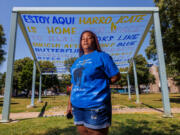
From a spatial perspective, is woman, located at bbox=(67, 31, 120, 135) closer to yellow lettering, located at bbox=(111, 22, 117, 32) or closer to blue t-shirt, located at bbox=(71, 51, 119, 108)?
blue t-shirt, located at bbox=(71, 51, 119, 108)

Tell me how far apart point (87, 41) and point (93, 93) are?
0.67 meters

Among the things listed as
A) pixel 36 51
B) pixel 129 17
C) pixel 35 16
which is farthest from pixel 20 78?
pixel 129 17

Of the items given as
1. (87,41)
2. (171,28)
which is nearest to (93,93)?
(87,41)

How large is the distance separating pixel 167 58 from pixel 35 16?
12.3 meters

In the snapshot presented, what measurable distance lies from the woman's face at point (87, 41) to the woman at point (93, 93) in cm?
11

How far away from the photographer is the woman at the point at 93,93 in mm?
1254

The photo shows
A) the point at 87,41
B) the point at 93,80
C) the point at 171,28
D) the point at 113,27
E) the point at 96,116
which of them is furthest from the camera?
the point at 171,28

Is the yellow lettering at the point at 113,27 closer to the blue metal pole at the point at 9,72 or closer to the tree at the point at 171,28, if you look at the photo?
the blue metal pole at the point at 9,72

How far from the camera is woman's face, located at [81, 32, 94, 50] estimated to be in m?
1.62

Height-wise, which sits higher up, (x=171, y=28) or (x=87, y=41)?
(x=171, y=28)

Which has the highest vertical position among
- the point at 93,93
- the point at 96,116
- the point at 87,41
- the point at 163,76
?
the point at 87,41

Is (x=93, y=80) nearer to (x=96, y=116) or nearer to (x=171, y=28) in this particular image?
(x=96, y=116)

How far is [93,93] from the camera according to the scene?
1.30 meters

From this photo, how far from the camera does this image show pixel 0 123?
455cm
